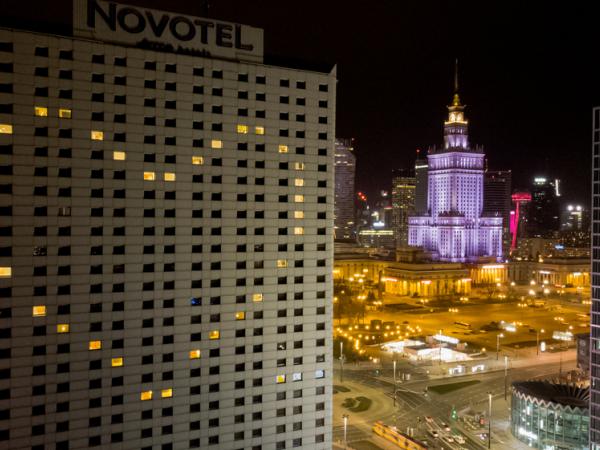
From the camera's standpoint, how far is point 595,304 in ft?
245

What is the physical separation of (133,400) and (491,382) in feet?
275

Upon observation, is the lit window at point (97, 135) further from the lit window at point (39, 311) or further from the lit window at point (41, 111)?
the lit window at point (39, 311)

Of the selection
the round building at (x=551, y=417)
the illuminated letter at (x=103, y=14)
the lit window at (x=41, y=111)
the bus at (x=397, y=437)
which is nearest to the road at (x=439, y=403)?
the bus at (x=397, y=437)

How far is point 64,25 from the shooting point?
62.5 metres

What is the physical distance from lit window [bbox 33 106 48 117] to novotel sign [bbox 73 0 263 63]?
33.6 ft

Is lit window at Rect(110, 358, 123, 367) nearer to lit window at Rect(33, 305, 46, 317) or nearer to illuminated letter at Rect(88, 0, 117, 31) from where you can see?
lit window at Rect(33, 305, 46, 317)

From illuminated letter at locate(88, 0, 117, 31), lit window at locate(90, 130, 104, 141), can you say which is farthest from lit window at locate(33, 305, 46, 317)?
illuminated letter at locate(88, 0, 117, 31)

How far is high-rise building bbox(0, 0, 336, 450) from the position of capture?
56.8 meters

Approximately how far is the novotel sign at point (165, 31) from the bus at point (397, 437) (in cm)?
5910

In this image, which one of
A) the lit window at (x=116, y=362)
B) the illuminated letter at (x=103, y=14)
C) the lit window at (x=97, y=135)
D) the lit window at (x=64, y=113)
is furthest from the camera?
the illuminated letter at (x=103, y=14)

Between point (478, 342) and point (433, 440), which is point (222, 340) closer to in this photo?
point (433, 440)

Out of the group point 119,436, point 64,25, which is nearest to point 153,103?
point 64,25

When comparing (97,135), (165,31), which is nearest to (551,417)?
(97,135)

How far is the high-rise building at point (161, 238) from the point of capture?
5684cm
